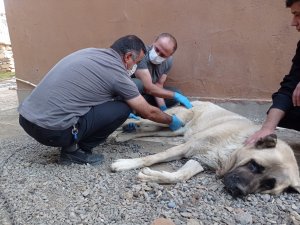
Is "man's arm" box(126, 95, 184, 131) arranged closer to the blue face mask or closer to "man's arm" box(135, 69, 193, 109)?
"man's arm" box(135, 69, 193, 109)

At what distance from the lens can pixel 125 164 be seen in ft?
10.6

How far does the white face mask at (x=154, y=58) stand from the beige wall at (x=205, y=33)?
60 centimetres

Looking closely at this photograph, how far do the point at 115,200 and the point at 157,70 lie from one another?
2.56m


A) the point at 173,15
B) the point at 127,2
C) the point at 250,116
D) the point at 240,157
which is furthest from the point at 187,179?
the point at 127,2

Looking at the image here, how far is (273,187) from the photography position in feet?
8.96

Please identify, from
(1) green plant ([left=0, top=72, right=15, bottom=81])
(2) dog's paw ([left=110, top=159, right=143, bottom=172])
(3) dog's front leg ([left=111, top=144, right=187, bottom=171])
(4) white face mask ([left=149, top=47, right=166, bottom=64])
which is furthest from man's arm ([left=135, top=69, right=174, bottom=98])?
(1) green plant ([left=0, top=72, right=15, bottom=81])

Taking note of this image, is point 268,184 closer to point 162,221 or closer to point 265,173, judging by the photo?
point 265,173

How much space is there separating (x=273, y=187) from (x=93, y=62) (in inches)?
73.6

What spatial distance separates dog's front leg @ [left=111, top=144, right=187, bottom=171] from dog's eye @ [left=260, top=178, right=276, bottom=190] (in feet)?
3.12

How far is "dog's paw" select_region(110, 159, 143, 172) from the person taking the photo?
3.20 metres

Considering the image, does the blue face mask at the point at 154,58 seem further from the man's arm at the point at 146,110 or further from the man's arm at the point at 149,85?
the man's arm at the point at 146,110

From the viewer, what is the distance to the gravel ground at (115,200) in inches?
96.3

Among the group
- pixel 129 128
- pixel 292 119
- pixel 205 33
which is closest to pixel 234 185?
pixel 292 119

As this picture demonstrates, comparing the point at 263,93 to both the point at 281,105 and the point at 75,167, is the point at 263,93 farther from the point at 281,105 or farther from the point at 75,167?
the point at 75,167
